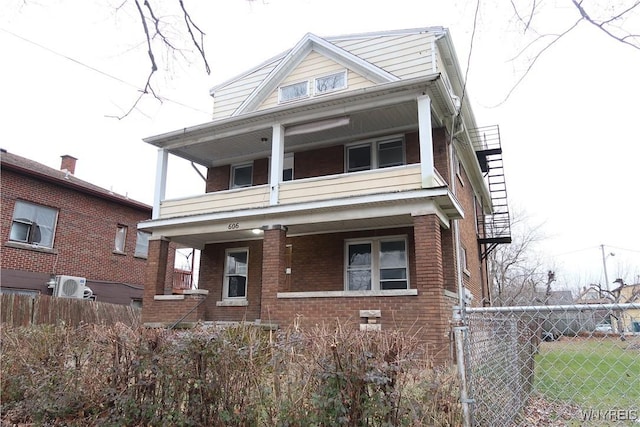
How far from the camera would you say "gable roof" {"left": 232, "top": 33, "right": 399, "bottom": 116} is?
13.4m

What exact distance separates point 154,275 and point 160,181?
299cm

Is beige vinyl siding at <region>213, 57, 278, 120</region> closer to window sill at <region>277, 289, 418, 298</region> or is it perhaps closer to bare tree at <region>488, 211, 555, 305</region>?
window sill at <region>277, 289, 418, 298</region>

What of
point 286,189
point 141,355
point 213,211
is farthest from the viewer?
point 213,211

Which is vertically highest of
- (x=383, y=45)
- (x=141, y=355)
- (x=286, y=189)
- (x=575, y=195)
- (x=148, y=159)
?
(x=575, y=195)

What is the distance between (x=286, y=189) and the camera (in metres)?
11.6

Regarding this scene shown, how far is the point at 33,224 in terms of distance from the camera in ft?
54.1

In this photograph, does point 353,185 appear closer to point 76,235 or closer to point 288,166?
point 288,166

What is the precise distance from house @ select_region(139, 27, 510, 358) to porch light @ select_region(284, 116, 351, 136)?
0.04m

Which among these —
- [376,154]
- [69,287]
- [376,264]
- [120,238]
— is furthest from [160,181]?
[120,238]

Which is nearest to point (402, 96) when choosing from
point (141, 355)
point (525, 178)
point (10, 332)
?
point (141, 355)

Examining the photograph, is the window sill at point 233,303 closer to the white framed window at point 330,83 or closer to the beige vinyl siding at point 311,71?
the beige vinyl siding at point 311,71

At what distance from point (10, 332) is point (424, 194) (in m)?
8.09

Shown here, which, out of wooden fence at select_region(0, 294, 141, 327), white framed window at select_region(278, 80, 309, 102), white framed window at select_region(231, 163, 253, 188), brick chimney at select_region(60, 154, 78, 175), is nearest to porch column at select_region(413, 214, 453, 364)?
white framed window at select_region(278, 80, 309, 102)

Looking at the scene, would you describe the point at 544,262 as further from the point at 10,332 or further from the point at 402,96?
the point at 10,332
